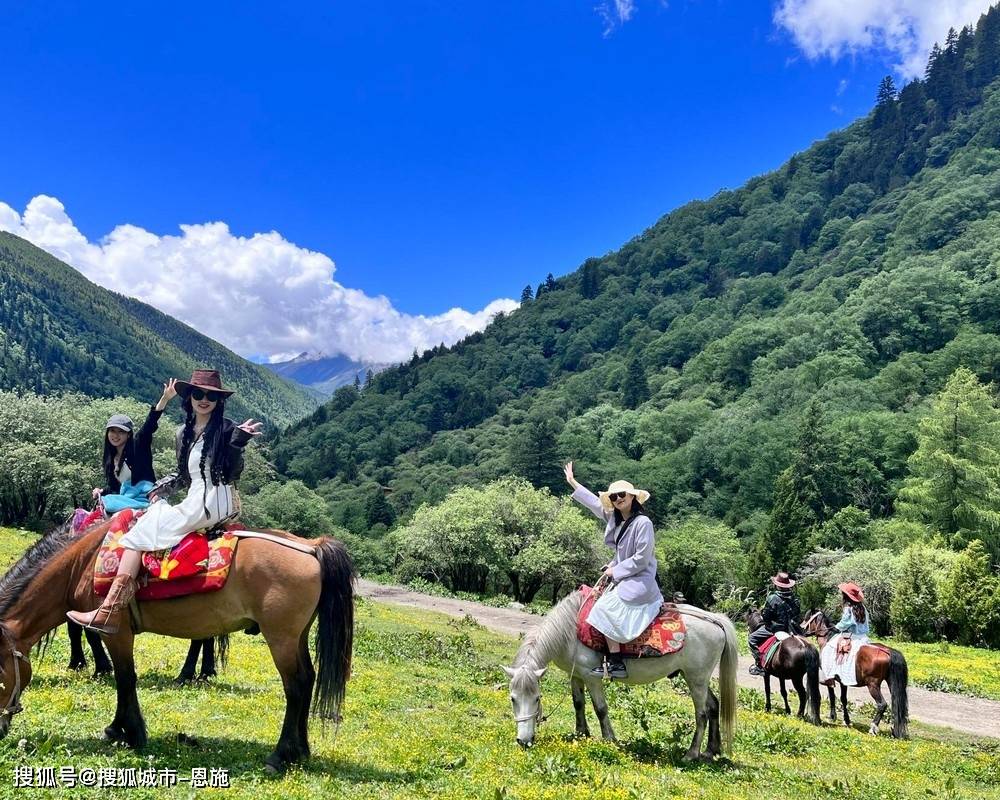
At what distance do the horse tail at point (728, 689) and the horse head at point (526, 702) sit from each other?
261 cm

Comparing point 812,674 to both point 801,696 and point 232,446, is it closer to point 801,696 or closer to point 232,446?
point 801,696

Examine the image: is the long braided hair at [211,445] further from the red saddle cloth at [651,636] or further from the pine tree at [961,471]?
the pine tree at [961,471]

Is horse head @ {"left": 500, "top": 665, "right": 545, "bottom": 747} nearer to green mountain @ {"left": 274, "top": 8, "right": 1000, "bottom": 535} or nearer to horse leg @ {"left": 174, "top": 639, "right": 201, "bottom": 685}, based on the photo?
horse leg @ {"left": 174, "top": 639, "right": 201, "bottom": 685}

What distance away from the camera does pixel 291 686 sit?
6152 millimetres

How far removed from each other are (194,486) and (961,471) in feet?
158

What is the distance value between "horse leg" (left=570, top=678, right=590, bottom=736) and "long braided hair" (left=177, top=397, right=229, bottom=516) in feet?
18.4

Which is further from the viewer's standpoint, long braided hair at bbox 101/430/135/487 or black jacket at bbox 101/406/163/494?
long braided hair at bbox 101/430/135/487

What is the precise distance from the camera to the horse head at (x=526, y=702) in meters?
7.99

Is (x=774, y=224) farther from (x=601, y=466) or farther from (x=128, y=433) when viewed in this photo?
(x=128, y=433)

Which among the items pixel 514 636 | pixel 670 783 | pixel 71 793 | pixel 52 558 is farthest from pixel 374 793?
pixel 514 636

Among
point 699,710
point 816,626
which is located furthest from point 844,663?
point 699,710

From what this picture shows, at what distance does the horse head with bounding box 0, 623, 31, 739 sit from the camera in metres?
5.70

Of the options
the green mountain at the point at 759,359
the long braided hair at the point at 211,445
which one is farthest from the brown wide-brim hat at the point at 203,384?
the green mountain at the point at 759,359

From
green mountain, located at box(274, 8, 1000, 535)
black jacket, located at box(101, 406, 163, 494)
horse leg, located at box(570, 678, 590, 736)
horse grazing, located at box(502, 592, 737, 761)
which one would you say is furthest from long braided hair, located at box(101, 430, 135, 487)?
green mountain, located at box(274, 8, 1000, 535)
